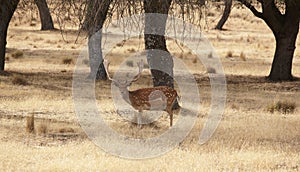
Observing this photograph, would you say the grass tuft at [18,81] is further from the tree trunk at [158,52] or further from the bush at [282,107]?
the bush at [282,107]

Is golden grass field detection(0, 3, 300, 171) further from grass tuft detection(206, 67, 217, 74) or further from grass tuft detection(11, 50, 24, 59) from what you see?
grass tuft detection(11, 50, 24, 59)

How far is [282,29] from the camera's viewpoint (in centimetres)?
2252

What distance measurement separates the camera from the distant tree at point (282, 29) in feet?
72.2

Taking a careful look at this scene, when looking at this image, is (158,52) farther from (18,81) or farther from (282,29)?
(282,29)

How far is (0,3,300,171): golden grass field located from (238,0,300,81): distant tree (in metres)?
0.63

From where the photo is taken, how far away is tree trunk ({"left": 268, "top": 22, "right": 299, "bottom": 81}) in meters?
22.5

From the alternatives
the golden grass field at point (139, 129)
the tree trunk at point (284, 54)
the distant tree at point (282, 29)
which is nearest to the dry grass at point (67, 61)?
the golden grass field at point (139, 129)

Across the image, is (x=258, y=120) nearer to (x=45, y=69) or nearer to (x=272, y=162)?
(x=272, y=162)

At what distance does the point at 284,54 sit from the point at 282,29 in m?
0.78

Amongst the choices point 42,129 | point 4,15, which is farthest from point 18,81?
point 42,129

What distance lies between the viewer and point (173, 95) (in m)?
12.5

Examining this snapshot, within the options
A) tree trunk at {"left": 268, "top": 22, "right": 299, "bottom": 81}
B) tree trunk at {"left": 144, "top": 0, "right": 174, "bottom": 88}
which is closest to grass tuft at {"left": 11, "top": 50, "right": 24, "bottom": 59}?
tree trunk at {"left": 268, "top": 22, "right": 299, "bottom": 81}

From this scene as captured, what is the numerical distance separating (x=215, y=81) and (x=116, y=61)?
23.0ft

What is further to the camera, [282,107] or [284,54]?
[284,54]
